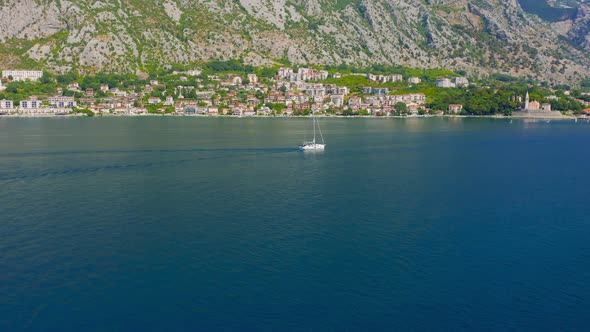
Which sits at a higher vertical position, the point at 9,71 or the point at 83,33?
the point at 83,33

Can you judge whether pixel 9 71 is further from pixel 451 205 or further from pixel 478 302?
pixel 478 302

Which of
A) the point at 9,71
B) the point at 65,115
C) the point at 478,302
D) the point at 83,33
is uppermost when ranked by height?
the point at 83,33

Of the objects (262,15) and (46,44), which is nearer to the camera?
(46,44)

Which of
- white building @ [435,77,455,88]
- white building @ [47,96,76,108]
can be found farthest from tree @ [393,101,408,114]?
white building @ [47,96,76,108]

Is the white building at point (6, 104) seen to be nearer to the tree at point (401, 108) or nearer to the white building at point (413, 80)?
the tree at point (401, 108)

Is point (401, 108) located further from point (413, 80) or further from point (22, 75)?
point (22, 75)

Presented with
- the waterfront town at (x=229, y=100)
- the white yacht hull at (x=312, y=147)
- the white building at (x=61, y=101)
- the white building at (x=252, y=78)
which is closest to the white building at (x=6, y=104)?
the waterfront town at (x=229, y=100)

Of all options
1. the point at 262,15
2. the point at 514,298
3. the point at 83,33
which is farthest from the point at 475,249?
the point at 262,15
